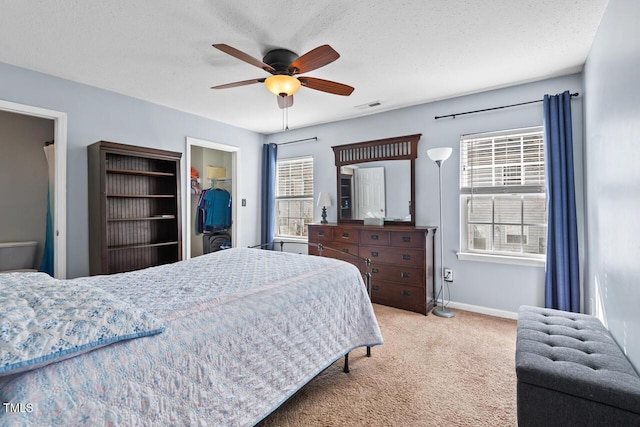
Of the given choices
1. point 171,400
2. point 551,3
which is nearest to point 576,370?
point 171,400

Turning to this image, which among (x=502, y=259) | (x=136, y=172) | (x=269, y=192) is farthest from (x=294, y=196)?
(x=502, y=259)

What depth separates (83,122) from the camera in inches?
128

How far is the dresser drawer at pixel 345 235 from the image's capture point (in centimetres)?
402

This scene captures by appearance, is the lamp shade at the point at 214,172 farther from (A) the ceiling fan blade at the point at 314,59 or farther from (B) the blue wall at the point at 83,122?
(A) the ceiling fan blade at the point at 314,59

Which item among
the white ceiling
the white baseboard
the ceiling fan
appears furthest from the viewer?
the white baseboard

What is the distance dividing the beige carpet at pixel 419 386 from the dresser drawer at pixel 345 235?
1.31 meters

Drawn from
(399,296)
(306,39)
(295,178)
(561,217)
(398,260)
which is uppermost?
(306,39)

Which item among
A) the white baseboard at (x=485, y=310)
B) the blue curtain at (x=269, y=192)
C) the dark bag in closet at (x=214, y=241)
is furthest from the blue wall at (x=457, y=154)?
the dark bag in closet at (x=214, y=241)

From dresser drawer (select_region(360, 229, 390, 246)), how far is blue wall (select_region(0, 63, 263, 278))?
2.43 meters

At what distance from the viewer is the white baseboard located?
338 cm

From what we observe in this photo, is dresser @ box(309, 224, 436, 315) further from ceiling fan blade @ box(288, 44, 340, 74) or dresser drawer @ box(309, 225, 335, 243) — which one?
ceiling fan blade @ box(288, 44, 340, 74)

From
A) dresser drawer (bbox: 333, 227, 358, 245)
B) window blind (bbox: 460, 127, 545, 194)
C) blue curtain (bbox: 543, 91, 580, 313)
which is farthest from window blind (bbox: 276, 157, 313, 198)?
blue curtain (bbox: 543, 91, 580, 313)

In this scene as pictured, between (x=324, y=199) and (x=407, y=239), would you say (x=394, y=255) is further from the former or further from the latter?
(x=324, y=199)

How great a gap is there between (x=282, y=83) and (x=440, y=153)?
6.57 ft
